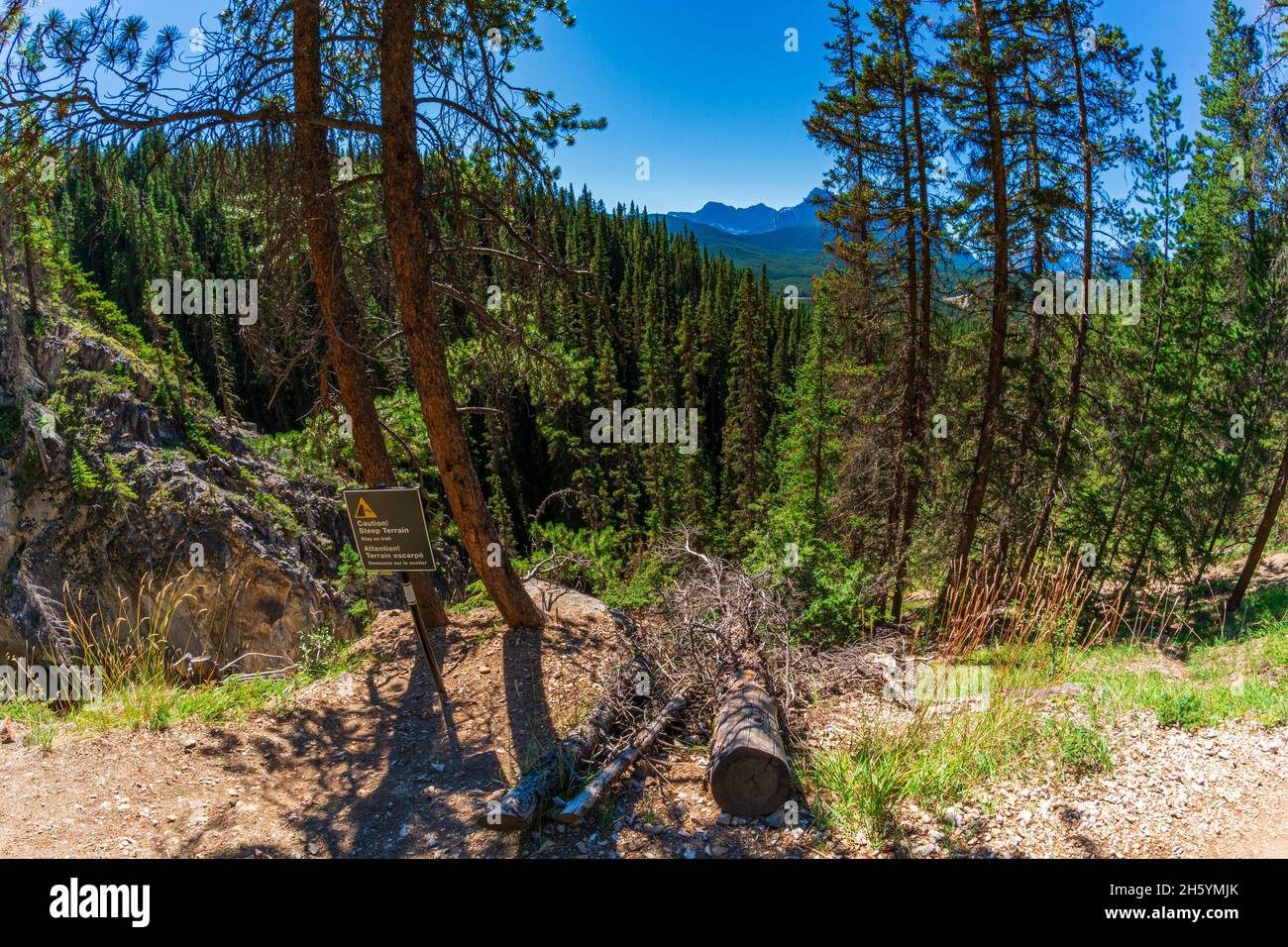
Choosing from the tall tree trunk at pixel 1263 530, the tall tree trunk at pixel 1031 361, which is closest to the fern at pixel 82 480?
the tall tree trunk at pixel 1031 361

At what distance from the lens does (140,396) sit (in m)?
16.7

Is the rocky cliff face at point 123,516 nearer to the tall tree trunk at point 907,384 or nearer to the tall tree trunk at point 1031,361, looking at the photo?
the tall tree trunk at point 907,384

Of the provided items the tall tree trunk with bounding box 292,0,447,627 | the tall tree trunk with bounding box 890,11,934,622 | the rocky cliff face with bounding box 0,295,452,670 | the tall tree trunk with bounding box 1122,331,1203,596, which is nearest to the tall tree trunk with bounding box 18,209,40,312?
the rocky cliff face with bounding box 0,295,452,670

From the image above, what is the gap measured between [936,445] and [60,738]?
1349 centimetres

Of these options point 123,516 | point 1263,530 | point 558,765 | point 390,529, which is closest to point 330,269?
point 390,529

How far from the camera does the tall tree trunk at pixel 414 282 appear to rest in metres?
6.14

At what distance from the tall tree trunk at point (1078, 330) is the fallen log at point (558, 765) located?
8.00 meters

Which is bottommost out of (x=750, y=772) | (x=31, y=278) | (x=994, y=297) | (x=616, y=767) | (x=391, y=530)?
(x=616, y=767)

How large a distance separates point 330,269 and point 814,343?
61.8 ft

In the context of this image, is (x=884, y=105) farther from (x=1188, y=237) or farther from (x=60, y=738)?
(x=60, y=738)

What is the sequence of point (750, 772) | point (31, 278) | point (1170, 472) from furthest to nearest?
point (31, 278), point (1170, 472), point (750, 772)

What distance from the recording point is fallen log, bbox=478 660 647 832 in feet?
13.4

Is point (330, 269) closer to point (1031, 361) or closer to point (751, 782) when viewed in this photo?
point (751, 782)

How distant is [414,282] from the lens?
646 centimetres
